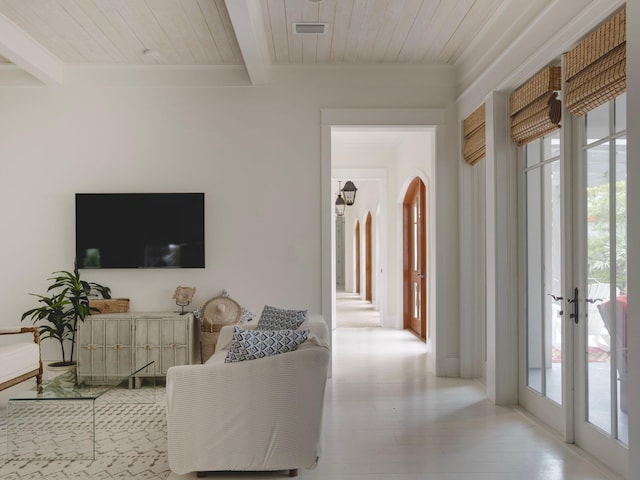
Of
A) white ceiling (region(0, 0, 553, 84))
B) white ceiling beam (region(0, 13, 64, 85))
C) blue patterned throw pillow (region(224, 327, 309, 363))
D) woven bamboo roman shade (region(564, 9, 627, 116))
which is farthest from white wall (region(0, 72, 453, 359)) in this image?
woven bamboo roman shade (region(564, 9, 627, 116))

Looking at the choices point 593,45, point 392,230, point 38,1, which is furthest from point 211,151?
point 392,230

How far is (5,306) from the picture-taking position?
5.74 meters

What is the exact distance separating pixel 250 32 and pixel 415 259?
16.5ft

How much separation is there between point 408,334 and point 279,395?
18.9 feet

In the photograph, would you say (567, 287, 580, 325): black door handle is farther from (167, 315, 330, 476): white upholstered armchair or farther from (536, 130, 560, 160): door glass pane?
(167, 315, 330, 476): white upholstered armchair

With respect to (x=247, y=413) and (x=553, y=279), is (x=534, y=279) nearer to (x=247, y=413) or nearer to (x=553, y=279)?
(x=553, y=279)

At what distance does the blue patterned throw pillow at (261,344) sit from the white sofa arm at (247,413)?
112mm

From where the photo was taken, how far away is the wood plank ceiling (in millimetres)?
4367

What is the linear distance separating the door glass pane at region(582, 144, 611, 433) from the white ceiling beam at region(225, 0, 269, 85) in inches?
96.2

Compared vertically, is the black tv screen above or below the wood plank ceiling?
below

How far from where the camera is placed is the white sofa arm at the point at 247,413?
3.04 meters

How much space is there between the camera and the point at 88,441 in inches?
148

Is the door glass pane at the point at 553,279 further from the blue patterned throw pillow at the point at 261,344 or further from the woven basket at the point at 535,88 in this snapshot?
the blue patterned throw pillow at the point at 261,344

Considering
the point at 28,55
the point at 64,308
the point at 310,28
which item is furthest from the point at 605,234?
the point at 64,308
